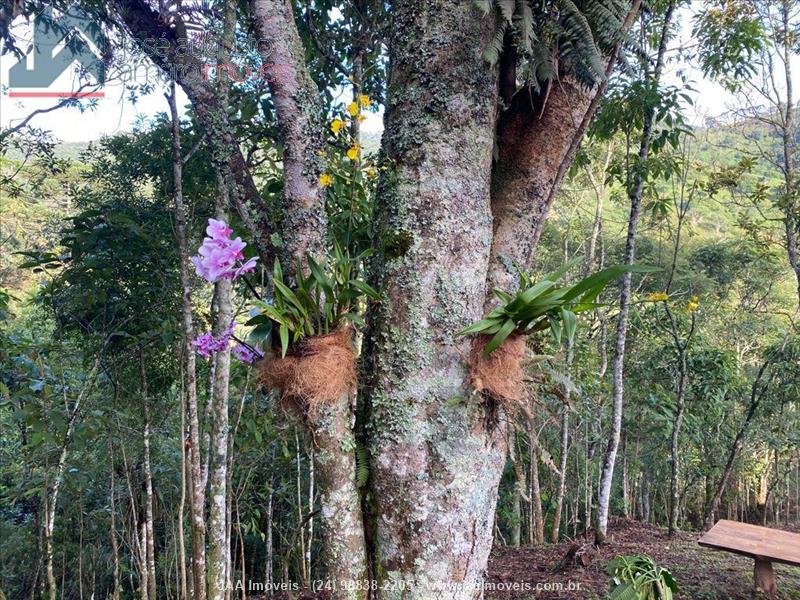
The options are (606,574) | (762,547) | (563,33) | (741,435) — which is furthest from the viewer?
(741,435)

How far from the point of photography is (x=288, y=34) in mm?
1364

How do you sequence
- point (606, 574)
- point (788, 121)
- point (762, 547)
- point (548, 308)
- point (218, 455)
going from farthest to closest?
point (788, 121) → point (606, 574) → point (762, 547) → point (218, 455) → point (548, 308)

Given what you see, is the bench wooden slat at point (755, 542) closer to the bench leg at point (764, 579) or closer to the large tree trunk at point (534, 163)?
the bench leg at point (764, 579)

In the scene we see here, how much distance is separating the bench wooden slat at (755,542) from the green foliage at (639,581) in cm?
112

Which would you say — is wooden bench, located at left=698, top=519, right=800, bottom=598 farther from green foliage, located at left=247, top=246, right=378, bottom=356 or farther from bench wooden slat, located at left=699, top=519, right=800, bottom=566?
green foliage, located at left=247, top=246, right=378, bottom=356

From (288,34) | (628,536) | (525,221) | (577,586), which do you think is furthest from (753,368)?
(288,34)

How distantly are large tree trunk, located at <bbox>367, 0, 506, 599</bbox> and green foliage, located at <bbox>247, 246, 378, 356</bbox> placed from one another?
0.29 ft

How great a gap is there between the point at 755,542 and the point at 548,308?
330cm

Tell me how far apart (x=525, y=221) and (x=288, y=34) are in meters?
0.83

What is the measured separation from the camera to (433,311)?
1.23 meters

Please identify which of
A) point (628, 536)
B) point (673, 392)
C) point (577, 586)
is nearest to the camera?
point (577, 586)

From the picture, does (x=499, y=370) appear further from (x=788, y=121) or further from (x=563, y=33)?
(x=788, y=121)

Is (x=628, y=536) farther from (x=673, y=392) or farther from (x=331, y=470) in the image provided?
(x=331, y=470)

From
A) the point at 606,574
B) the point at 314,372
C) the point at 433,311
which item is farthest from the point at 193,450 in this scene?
the point at 606,574
